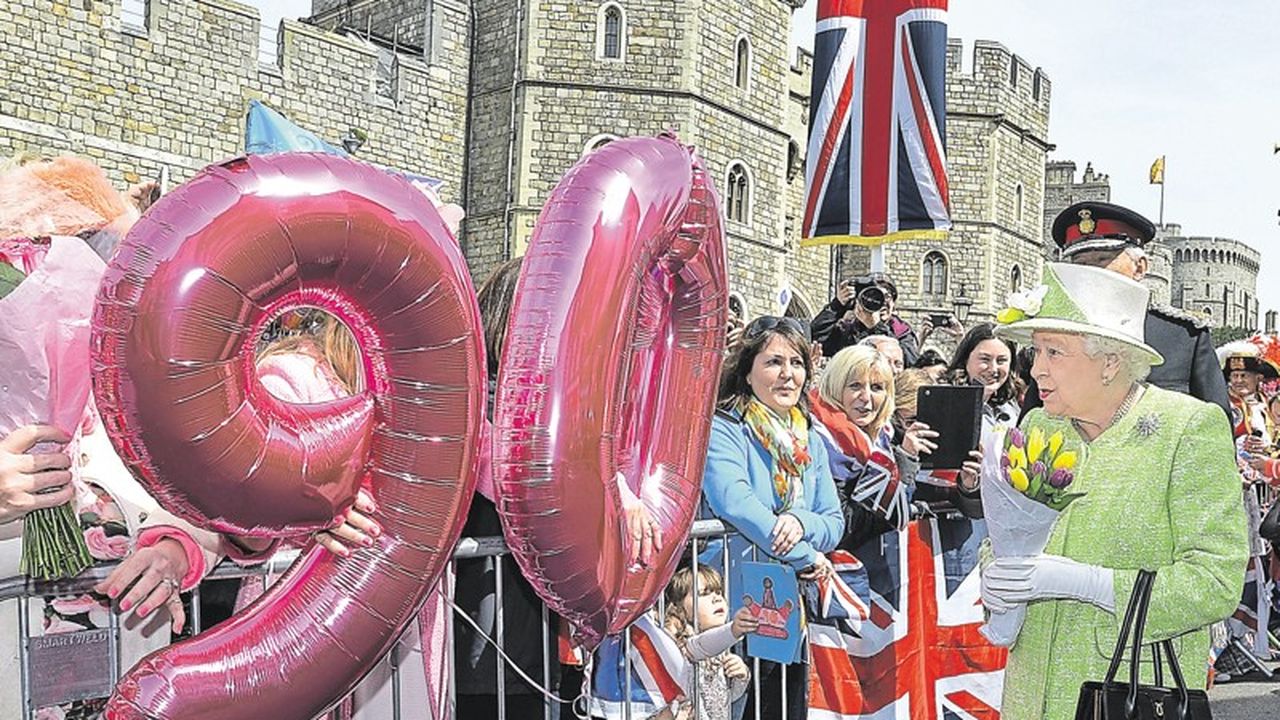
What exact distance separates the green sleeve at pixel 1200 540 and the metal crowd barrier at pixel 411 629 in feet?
3.64

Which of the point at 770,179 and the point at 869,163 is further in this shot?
the point at 770,179

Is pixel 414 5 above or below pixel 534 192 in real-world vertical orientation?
above

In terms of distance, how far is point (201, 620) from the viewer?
2684mm

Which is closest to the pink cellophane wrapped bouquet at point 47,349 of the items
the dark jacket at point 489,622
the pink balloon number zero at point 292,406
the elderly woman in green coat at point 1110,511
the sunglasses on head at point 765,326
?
the pink balloon number zero at point 292,406

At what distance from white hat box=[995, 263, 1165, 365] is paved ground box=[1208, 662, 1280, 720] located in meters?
3.57

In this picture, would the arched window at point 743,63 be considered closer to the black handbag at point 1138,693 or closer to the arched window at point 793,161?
the arched window at point 793,161

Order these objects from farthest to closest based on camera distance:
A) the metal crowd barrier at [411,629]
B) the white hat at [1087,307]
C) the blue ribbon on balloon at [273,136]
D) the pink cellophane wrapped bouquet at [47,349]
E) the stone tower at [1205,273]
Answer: the stone tower at [1205,273]
the blue ribbon on balloon at [273,136]
the white hat at [1087,307]
the metal crowd barrier at [411,629]
the pink cellophane wrapped bouquet at [47,349]

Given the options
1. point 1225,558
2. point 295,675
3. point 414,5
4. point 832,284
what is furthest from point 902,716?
point 832,284

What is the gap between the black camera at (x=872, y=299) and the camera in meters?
5.71

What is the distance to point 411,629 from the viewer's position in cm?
241

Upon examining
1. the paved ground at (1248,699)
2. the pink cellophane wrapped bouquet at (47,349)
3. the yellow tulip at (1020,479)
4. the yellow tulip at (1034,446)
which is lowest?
the paved ground at (1248,699)

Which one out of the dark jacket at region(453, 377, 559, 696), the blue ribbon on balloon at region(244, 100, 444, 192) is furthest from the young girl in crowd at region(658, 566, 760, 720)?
the blue ribbon on balloon at region(244, 100, 444, 192)

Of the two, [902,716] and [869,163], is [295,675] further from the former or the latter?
[869,163]

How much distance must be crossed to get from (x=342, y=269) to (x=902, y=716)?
2.91 metres
